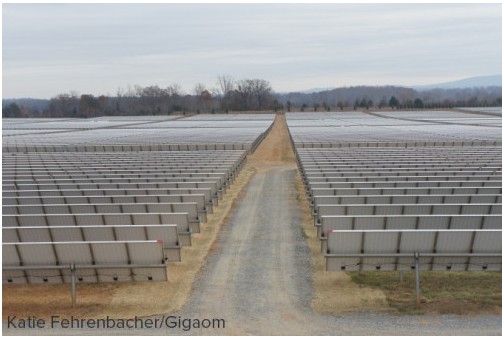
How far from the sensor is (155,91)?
14662cm

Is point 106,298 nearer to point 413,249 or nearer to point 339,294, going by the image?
point 339,294

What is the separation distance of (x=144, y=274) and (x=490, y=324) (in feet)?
18.8

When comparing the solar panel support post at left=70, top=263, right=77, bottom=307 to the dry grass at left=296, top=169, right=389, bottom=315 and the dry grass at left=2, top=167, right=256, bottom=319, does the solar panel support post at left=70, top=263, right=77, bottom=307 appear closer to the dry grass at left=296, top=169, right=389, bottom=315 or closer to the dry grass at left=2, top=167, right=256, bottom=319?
the dry grass at left=2, top=167, right=256, bottom=319

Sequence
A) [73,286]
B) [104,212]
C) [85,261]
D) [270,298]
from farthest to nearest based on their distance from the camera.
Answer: [104,212], [85,261], [270,298], [73,286]

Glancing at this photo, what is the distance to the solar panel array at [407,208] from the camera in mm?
9453

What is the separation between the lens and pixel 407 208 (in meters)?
12.6

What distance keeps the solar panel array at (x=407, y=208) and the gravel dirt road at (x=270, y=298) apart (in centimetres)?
88

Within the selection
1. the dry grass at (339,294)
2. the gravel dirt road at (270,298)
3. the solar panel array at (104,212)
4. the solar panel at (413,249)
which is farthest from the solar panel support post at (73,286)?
the solar panel at (413,249)

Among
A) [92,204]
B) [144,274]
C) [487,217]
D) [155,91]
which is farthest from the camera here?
[155,91]

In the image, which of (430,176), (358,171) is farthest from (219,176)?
(430,176)

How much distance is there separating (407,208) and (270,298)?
501 centimetres

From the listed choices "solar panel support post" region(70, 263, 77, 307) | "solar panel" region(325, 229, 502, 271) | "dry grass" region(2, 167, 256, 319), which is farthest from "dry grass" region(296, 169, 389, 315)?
"solar panel support post" region(70, 263, 77, 307)

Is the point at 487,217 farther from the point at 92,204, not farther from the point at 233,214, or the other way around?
the point at 92,204

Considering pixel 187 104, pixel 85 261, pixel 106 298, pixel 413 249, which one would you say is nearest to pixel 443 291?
pixel 413 249
